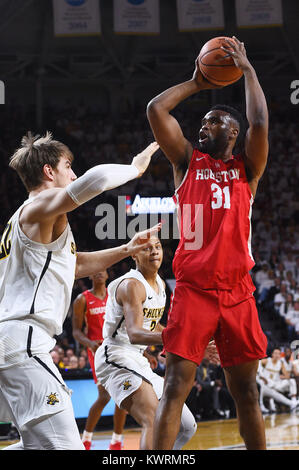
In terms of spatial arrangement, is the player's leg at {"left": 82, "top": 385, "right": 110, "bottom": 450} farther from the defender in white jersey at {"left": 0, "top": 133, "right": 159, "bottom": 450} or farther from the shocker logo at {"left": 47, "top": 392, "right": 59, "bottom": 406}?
the shocker logo at {"left": 47, "top": 392, "right": 59, "bottom": 406}

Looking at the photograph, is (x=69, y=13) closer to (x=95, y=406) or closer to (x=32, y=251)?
(x=95, y=406)

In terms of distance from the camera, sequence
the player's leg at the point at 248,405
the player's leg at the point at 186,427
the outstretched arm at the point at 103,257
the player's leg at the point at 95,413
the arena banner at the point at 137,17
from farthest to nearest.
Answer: the arena banner at the point at 137,17 → the player's leg at the point at 95,413 → the player's leg at the point at 186,427 → the outstretched arm at the point at 103,257 → the player's leg at the point at 248,405

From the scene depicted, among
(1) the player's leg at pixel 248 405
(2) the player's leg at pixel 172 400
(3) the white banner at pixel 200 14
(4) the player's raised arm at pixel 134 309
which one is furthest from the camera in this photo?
(3) the white banner at pixel 200 14

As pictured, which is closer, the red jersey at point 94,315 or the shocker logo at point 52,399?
the shocker logo at point 52,399

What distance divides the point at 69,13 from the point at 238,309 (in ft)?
40.5

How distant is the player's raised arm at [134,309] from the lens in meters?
4.25

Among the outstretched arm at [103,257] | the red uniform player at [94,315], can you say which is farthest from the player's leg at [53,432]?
the red uniform player at [94,315]

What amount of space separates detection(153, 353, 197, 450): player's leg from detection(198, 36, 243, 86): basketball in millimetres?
1609

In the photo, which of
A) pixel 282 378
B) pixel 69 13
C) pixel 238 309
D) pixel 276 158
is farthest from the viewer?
pixel 276 158

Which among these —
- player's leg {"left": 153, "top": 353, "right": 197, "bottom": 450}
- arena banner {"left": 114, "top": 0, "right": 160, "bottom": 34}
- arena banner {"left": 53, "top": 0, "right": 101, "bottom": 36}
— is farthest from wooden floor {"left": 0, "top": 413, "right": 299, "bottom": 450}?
arena banner {"left": 53, "top": 0, "right": 101, "bottom": 36}

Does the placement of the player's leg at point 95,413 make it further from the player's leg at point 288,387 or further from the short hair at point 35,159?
the player's leg at point 288,387

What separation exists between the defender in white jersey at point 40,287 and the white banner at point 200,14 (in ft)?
38.0
